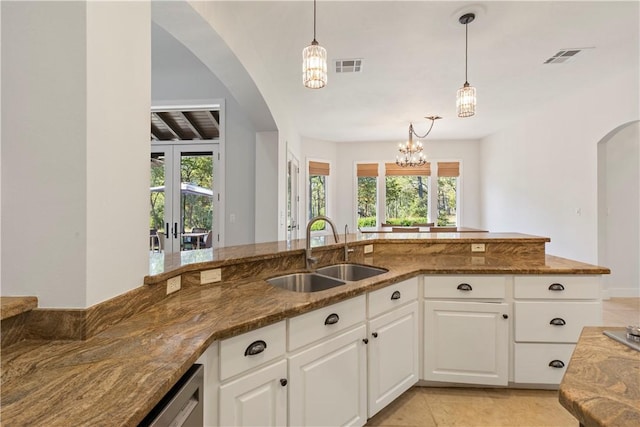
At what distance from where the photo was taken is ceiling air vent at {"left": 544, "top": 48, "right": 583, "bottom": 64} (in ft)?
10.8

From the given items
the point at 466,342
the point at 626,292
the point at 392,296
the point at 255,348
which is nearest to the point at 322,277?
the point at 392,296

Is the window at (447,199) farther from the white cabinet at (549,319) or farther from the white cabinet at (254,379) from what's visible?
the white cabinet at (254,379)

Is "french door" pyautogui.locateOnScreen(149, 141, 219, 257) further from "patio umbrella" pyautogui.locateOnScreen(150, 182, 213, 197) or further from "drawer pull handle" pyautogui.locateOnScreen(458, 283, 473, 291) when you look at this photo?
"drawer pull handle" pyautogui.locateOnScreen(458, 283, 473, 291)

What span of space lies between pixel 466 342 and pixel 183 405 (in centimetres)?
196

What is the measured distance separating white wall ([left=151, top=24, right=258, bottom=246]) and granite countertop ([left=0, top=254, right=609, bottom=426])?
8.52 ft

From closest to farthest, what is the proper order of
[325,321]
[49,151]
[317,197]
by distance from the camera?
[49,151] → [325,321] → [317,197]

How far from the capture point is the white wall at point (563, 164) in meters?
4.01

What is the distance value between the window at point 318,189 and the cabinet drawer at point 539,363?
18.6 feet

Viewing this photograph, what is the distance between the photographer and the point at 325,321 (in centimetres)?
152

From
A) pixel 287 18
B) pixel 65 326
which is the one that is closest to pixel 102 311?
pixel 65 326

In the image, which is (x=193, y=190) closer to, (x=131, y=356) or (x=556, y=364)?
(x=131, y=356)

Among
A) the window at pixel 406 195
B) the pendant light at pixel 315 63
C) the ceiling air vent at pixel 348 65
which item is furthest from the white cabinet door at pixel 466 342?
the window at pixel 406 195

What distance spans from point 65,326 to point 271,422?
828 millimetres

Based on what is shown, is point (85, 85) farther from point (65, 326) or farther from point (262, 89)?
point (262, 89)
